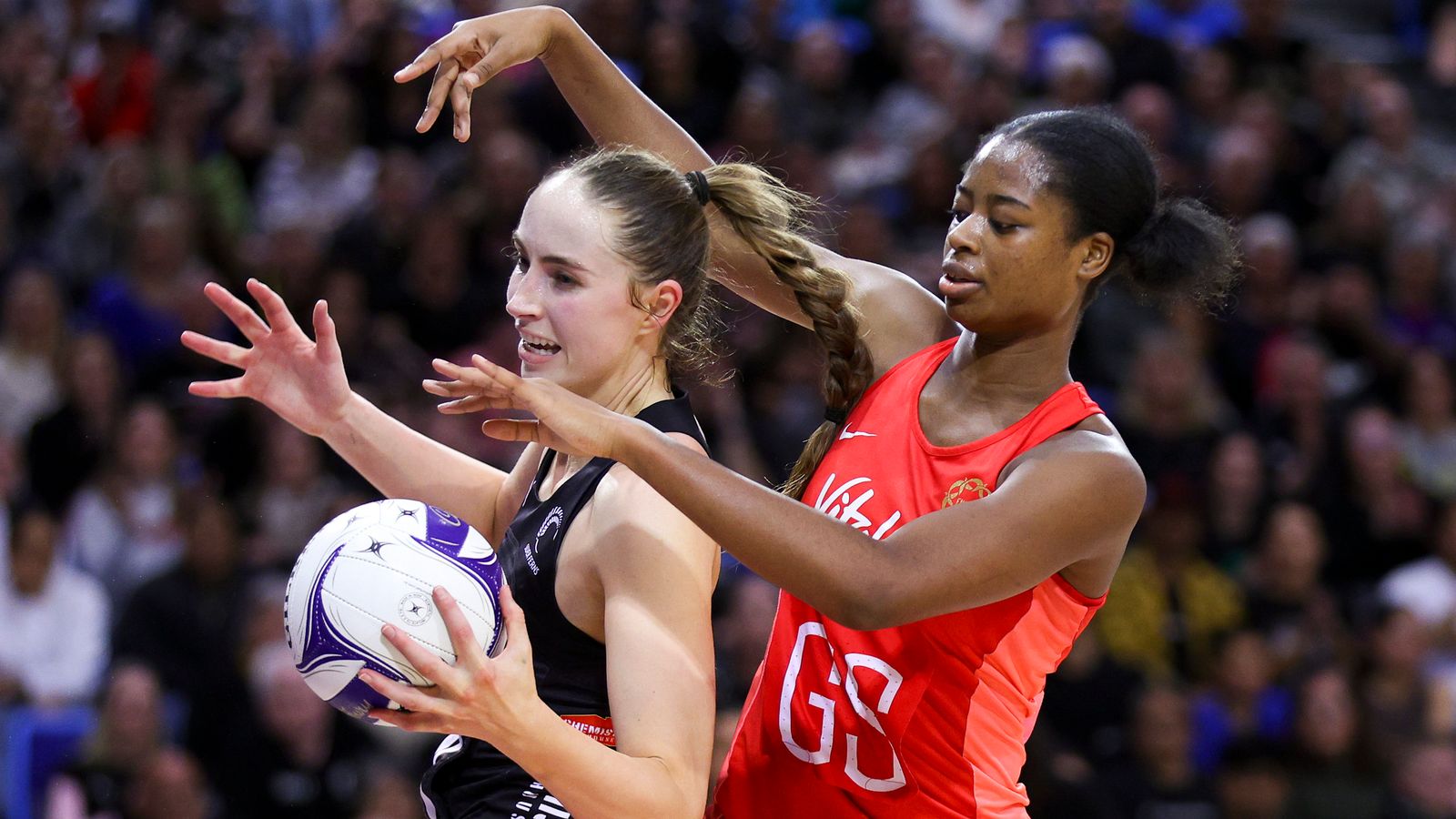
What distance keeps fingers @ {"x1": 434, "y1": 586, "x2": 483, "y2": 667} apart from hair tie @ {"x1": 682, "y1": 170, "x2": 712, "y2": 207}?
1.00m

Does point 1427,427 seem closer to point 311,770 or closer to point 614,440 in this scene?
point 311,770

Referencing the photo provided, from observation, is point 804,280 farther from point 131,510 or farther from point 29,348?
point 29,348

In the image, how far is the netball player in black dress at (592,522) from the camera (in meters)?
2.38

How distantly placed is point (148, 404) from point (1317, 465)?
514 cm

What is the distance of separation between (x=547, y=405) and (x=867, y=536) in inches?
21.2

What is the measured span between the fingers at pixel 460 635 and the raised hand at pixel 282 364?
84 centimetres

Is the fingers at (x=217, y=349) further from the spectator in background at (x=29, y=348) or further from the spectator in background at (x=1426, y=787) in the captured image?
the spectator in background at (x=1426, y=787)

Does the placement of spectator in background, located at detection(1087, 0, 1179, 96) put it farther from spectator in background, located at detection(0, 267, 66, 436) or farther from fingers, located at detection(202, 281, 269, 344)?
fingers, located at detection(202, 281, 269, 344)

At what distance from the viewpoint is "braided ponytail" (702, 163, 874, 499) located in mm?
3098

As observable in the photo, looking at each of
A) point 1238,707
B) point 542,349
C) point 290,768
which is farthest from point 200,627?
point 1238,707

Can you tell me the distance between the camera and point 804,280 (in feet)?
10.2

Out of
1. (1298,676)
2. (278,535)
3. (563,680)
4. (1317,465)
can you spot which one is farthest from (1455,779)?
(563,680)

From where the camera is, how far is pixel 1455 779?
6.80 metres

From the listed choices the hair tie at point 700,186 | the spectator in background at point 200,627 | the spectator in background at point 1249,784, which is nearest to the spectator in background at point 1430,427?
the spectator in background at point 1249,784
